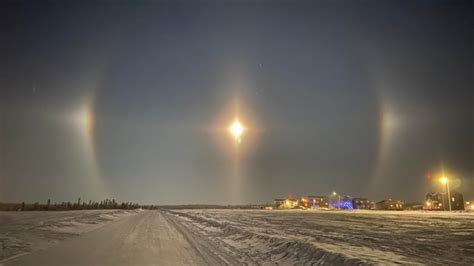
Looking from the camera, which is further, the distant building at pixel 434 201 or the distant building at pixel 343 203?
the distant building at pixel 343 203

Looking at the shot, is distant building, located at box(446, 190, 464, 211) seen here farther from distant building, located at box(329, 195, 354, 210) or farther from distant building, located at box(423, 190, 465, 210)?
distant building, located at box(329, 195, 354, 210)

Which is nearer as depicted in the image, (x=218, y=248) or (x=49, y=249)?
(x=49, y=249)

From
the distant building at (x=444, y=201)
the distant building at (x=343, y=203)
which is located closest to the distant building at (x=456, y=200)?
the distant building at (x=444, y=201)

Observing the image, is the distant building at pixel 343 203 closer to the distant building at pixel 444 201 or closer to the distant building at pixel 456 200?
the distant building at pixel 444 201

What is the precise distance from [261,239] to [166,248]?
6.40m

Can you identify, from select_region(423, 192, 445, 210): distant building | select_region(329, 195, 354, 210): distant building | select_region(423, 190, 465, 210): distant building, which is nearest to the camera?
select_region(423, 190, 465, 210): distant building

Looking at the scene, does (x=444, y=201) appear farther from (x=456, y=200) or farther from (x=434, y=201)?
(x=434, y=201)

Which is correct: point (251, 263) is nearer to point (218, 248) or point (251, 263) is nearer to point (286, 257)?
point (286, 257)

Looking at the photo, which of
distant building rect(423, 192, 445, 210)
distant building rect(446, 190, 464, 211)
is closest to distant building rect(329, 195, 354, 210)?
distant building rect(423, 192, 445, 210)

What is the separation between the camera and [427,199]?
149375 mm

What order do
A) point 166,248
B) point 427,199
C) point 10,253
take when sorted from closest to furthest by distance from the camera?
point 10,253 → point 166,248 → point 427,199

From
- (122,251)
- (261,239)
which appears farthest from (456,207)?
(122,251)

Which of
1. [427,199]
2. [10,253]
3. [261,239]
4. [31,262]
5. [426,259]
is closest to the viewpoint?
[31,262]

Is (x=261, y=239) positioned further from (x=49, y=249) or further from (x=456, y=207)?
(x=456, y=207)
